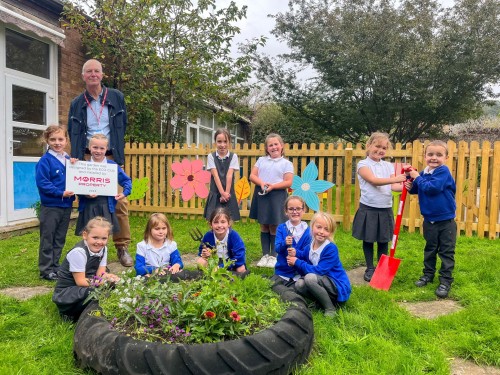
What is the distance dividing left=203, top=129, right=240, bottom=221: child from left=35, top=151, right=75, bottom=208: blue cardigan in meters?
1.51

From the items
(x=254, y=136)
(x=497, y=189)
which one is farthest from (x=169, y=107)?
(x=254, y=136)

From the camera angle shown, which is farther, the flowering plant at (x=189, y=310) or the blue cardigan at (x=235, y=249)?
the blue cardigan at (x=235, y=249)

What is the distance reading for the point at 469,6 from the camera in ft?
48.3

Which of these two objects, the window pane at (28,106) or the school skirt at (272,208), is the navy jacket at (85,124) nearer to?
the school skirt at (272,208)

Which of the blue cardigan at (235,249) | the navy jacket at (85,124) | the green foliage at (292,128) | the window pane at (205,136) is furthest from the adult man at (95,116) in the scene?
the green foliage at (292,128)

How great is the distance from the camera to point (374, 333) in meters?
2.68

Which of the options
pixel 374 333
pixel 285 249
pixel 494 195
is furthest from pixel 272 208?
pixel 494 195

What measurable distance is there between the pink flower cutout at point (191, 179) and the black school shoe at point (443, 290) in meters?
3.14

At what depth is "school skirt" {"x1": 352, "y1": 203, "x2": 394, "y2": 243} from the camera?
3.96 meters

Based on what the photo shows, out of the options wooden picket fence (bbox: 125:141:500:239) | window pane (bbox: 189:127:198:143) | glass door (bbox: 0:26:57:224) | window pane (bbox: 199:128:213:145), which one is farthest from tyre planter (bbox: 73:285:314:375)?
window pane (bbox: 199:128:213:145)

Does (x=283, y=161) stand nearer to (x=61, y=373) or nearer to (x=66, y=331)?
(x=66, y=331)

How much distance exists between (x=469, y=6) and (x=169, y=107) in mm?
12544

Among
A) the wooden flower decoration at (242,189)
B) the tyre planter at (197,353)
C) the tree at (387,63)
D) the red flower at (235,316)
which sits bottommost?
the tyre planter at (197,353)

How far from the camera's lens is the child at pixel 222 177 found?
14.6ft
